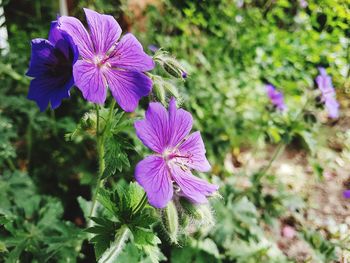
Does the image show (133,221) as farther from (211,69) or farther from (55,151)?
(211,69)

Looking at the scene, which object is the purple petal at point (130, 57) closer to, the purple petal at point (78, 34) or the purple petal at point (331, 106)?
the purple petal at point (78, 34)

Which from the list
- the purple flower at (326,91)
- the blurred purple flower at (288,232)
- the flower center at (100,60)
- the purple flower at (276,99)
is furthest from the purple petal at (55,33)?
the blurred purple flower at (288,232)

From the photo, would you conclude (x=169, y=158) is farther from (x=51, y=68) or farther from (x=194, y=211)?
(x=51, y=68)

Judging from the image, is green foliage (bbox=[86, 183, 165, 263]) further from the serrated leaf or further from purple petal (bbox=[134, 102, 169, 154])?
purple petal (bbox=[134, 102, 169, 154])

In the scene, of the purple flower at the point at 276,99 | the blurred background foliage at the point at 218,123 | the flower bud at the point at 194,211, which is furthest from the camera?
the purple flower at the point at 276,99

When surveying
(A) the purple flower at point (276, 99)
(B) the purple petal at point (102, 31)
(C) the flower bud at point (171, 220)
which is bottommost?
(A) the purple flower at point (276, 99)
